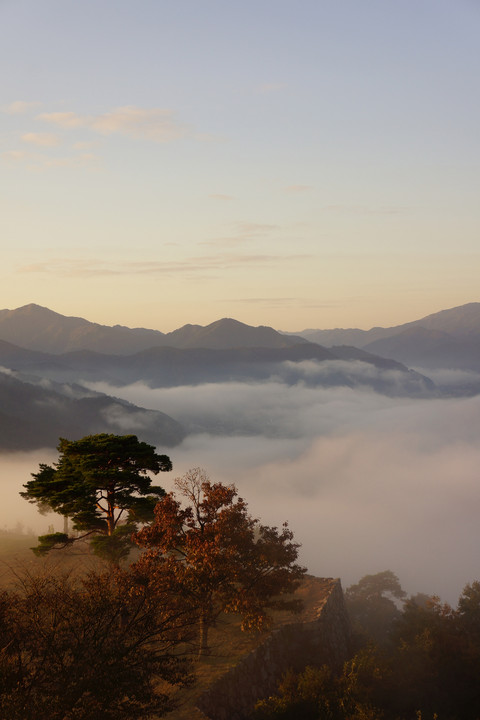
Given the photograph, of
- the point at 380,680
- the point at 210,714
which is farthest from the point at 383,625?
the point at 210,714

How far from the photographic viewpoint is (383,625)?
229 feet

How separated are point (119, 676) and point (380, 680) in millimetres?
28556

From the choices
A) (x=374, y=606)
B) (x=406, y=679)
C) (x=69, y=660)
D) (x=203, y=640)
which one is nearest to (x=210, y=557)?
(x=203, y=640)

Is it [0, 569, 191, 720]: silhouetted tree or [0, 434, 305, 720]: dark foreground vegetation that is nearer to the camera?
[0, 569, 191, 720]: silhouetted tree

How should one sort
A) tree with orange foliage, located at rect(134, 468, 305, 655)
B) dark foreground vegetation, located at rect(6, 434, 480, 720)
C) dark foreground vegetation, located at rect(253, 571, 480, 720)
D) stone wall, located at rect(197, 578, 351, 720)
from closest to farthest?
dark foreground vegetation, located at rect(6, 434, 480, 720) → stone wall, located at rect(197, 578, 351, 720) → dark foreground vegetation, located at rect(253, 571, 480, 720) → tree with orange foliage, located at rect(134, 468, 305, 655)

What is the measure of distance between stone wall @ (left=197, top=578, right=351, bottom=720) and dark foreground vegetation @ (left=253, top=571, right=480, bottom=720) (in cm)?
121

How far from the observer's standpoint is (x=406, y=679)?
43.1m

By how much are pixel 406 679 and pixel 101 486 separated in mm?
29670

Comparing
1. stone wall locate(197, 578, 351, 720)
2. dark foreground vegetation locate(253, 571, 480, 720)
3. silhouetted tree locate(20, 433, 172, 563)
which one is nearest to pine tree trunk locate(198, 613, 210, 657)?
stone wall locate(197, 578, 351, 720)

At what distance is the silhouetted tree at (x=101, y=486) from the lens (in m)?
37.0

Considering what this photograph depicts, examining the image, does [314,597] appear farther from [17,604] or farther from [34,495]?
[17,604]

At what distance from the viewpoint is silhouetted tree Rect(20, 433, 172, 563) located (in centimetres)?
3697

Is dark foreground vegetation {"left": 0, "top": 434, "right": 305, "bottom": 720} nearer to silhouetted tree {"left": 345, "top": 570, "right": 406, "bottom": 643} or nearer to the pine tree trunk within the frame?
the pine tree trunk

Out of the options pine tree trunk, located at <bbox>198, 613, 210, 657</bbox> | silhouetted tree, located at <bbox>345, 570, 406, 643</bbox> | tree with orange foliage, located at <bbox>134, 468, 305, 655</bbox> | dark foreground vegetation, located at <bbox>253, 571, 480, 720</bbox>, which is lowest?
silhouetted tree, located at <bbox>345, 570, 406, 643</bbox>
